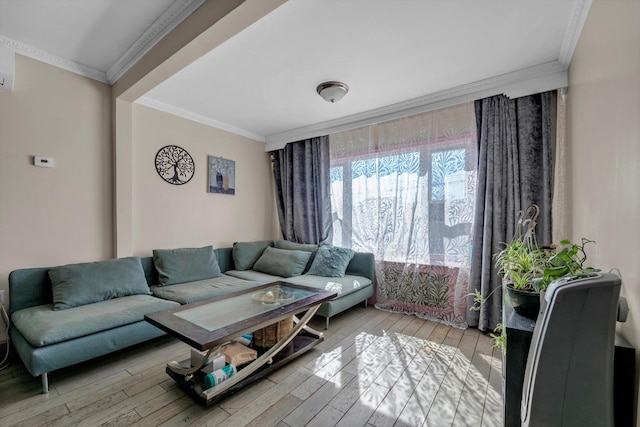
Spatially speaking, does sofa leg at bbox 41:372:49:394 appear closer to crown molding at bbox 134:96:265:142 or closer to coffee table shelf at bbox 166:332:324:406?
coffee table shelf at bbox 166:332:324:406

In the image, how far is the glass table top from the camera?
1818 millimetres

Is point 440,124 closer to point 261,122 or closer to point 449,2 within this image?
point 449,2

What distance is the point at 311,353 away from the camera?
95.0 inches

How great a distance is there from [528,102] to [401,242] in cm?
188

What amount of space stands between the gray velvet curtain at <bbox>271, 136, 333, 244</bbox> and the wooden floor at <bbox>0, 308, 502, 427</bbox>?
6.36ft

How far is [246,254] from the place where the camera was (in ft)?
13.2

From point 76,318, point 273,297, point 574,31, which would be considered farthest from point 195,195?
point 574,31

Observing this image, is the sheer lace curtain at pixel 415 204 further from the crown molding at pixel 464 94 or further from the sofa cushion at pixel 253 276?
the sofa cushion at pixel 253 276

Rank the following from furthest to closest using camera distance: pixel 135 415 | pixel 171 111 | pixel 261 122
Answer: pixel 261 122
pixel 171 111
pixel 135 415

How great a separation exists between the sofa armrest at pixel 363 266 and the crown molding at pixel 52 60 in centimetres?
340

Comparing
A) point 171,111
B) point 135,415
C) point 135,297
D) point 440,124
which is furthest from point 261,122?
point 135,415

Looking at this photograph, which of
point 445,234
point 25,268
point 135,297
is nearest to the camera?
point 25,268

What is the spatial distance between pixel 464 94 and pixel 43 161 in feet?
13.3

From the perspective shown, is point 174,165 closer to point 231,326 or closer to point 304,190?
point 304,190
